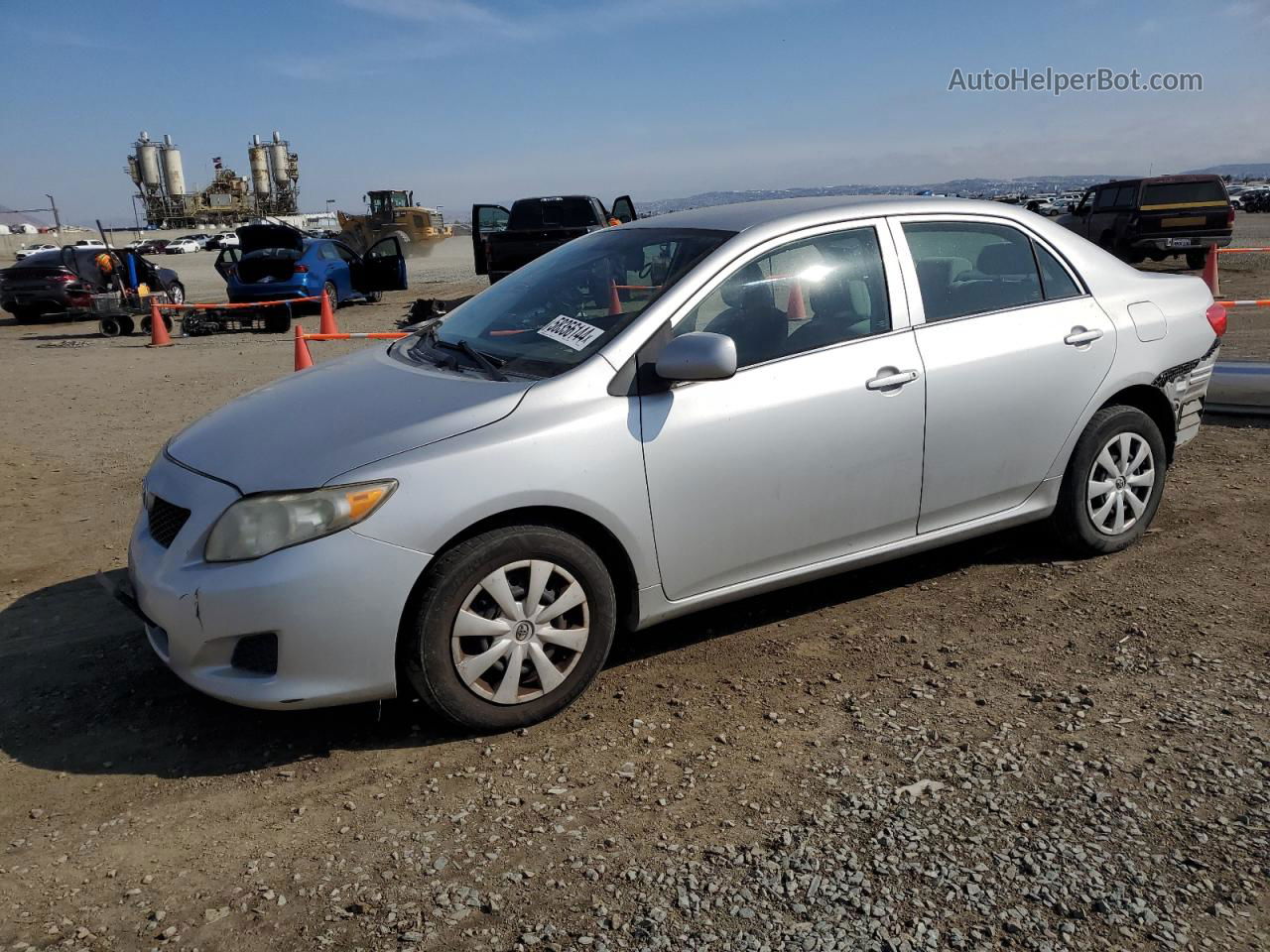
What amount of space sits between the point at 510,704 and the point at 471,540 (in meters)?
0.58

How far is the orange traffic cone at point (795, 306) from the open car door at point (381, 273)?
16.4 metres

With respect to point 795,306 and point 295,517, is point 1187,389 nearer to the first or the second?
point 795,306

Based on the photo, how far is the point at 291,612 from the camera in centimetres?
319

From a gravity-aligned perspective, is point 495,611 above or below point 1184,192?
below

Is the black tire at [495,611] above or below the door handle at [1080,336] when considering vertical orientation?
below

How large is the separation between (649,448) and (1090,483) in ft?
7.73

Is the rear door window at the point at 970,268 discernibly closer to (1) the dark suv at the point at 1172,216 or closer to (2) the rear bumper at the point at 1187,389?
(2) the rear bumper at the point at 1187,389

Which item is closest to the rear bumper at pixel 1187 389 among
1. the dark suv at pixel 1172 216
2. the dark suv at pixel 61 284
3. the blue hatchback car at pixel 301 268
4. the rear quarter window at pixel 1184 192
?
the blue hatchback car at pixel 301 268

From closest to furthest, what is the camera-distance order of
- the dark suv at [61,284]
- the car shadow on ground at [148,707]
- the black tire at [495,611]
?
the black tire at [495,611]
the car shadow on ground at [148,707]
the dark suv at [61,284]

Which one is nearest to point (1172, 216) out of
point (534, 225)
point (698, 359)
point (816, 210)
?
point (534, 225)

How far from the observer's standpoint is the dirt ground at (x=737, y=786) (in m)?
2.61

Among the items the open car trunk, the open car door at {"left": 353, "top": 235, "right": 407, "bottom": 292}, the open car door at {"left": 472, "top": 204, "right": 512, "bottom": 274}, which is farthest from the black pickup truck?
the open car trunk

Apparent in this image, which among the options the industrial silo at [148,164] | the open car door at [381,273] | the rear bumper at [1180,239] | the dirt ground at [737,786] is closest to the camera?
the dirt ground at [737,786]

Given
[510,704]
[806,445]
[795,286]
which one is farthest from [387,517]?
[795,286]
